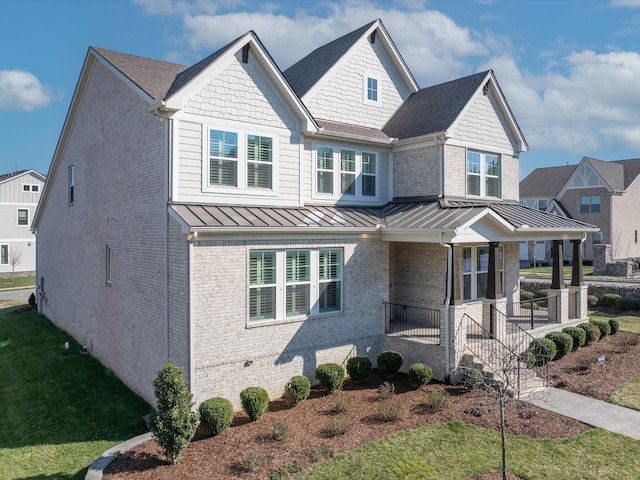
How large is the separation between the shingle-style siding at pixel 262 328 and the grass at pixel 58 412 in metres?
2.33

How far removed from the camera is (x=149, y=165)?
12148mm

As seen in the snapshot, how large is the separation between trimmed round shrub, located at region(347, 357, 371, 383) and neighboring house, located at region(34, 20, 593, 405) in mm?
683

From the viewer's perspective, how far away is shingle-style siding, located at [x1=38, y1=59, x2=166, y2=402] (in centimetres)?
1191

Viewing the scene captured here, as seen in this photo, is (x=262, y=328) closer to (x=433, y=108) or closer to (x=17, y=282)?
(x=433, y=108)

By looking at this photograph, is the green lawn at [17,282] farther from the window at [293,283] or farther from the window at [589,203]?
the window at [589,203]

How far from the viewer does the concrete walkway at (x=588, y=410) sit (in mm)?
9922

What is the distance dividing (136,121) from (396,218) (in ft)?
26.5

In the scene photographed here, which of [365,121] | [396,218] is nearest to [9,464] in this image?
[396,218]

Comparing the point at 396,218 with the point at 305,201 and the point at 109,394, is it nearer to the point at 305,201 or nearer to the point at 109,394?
the point at 305,201

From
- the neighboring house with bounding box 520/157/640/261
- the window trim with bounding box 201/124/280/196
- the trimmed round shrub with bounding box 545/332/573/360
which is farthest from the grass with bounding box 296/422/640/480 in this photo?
the neighboring house with bounding box 520/157/640/261

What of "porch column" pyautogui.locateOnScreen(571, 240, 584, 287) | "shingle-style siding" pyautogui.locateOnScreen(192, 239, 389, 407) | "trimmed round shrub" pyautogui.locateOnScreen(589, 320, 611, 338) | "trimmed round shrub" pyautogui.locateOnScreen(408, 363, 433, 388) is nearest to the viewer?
"shingle-style siding" pyautogui.locateOnScreen(192, 239, 389, 407)

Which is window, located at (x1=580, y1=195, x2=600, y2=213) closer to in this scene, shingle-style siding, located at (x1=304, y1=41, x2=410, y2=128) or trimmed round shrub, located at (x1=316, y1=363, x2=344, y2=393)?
shingle-style siding, located at (x1=304, y1=41, x2=410, y2=128)

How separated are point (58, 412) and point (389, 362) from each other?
855 centimetres

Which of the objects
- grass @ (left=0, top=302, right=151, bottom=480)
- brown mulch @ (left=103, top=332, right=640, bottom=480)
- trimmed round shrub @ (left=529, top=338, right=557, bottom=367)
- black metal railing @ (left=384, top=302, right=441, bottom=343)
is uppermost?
black metal railing @ (left=384, top=302, right=441, bottom=343)
